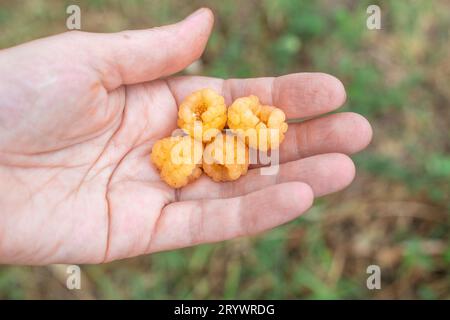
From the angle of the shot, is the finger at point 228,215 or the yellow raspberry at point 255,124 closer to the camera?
the finger at point 228,215

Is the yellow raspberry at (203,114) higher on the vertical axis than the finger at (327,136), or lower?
higher

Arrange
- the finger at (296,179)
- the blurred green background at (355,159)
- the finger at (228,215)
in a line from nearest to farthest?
the finger at (228,215)
the finger at (296,179)
the blurred green background at (355,159)

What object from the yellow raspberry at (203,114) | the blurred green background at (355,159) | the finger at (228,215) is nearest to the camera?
the finger at (228,215)

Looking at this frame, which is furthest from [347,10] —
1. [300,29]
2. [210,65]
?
[210,65]

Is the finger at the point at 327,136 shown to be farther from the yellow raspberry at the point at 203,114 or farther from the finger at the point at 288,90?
the yellow raspberry at the point at 203,114

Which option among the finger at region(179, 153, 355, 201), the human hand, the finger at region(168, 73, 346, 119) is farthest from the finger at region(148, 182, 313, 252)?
the finger at region(168, 73, 346, 119)

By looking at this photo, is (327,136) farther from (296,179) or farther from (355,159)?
(355,159)

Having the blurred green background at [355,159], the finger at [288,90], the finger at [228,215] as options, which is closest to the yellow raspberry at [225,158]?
the finger at [228,215]

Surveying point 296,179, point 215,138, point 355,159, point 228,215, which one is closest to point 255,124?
point 215,138
